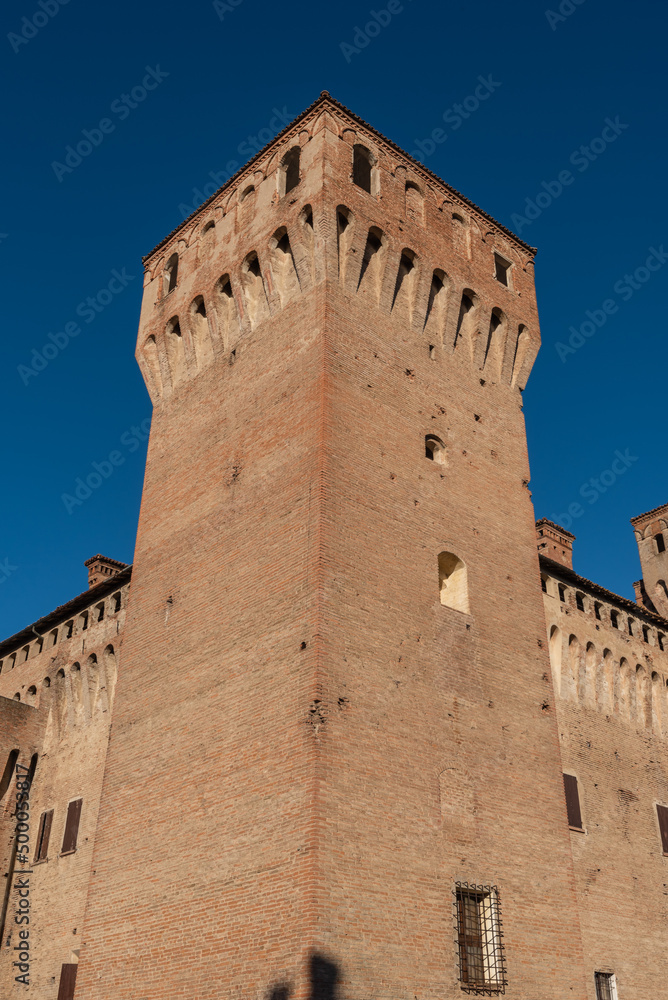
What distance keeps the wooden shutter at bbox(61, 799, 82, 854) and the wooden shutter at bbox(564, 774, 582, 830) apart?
8988 mm

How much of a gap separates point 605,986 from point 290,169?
601 inches

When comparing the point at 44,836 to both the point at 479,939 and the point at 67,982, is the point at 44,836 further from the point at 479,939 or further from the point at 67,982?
the point at 479,939

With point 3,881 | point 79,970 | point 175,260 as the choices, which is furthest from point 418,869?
point 175,260

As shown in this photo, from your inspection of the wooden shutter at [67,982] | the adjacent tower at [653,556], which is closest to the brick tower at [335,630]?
the wooden shutter at [67,982]

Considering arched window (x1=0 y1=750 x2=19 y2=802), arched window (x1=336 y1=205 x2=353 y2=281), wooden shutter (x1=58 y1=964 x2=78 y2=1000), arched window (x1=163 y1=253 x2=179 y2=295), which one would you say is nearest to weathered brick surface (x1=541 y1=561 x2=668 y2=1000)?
arched window (x1=336 y1=205 x2=353 y2=281)

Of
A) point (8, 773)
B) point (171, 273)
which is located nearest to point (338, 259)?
point (171, 273)

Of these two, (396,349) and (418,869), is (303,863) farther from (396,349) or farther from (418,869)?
(396,349)

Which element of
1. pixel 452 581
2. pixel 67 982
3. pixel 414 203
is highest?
pixel 414 203

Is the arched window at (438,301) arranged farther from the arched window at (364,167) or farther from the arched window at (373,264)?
the arched window at (364,167)

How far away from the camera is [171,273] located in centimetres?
1889

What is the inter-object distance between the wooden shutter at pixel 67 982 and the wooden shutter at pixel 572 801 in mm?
8948

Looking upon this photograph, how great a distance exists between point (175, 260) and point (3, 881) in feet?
41.8

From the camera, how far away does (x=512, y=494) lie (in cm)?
1620

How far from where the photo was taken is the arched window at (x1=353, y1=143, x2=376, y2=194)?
1622 cm
